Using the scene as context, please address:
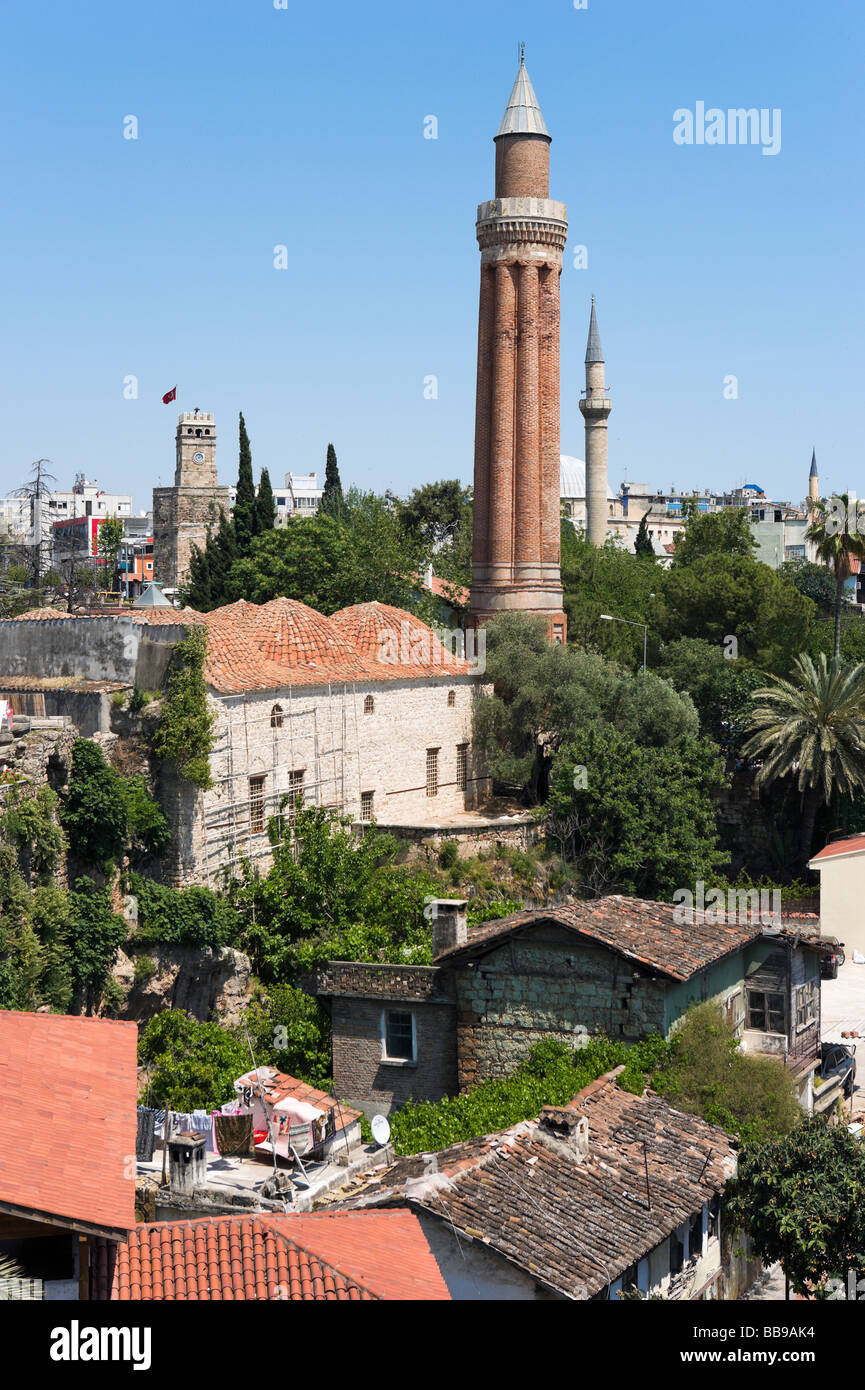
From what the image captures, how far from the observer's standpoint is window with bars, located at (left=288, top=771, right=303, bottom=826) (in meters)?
35.8

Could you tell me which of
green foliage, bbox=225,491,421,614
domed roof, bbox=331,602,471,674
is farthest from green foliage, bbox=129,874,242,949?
green foliage, bbox=225,491,421,614

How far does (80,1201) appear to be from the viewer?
12.6 metres

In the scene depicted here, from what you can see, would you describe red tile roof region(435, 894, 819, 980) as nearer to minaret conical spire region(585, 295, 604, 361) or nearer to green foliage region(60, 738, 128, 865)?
green foliage region(60, 738, 128, 865)

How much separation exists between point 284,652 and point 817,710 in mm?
18060

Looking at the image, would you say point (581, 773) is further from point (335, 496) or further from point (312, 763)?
point (335, 496)

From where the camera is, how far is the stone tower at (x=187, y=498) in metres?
114

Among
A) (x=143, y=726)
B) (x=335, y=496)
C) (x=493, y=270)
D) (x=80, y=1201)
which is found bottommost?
(x=80, y=1201)

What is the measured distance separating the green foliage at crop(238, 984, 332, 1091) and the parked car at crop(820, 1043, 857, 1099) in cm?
907

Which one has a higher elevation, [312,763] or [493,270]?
[493,270]

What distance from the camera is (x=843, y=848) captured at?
1788 inches

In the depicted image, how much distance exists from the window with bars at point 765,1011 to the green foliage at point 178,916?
36.6 feet

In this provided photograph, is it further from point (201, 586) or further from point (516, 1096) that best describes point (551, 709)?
point (201, 586)
